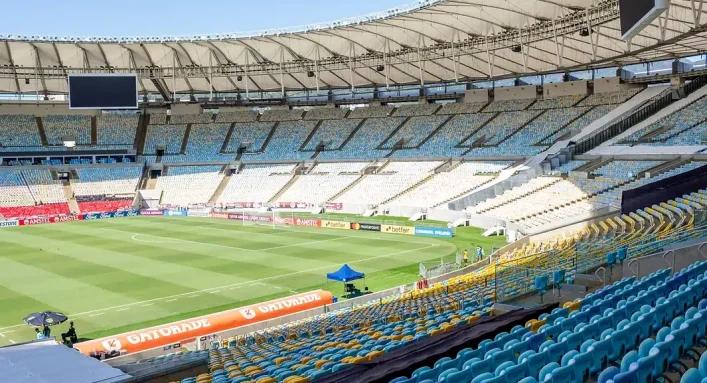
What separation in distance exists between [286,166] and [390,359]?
6178 centimetres

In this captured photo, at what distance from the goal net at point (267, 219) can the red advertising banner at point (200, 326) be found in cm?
2744

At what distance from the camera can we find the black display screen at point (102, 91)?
53.2 meters

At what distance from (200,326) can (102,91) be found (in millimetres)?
39684

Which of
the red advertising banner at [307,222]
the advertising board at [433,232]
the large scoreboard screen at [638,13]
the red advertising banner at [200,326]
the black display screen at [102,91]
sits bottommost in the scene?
the red advertising banner at [200,326]

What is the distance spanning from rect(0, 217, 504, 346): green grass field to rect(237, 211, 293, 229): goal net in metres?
1.96

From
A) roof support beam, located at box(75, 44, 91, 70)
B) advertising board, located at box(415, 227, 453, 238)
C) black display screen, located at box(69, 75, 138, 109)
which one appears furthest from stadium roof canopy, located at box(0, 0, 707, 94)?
advertising board, located at box(415, 227, 453, 238)

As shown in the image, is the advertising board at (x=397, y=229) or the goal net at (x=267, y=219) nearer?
the advertising board at (x=397, y=229)

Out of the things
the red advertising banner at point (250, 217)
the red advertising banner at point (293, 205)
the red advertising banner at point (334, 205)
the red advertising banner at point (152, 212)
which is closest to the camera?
the red advertising banner at point (250, 217)

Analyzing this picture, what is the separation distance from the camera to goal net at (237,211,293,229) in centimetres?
5172

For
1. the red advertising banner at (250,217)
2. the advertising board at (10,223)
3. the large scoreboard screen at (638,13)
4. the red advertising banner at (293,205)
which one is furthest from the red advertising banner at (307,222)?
the large scoreboard screen at (638,13)

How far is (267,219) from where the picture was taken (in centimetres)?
5325

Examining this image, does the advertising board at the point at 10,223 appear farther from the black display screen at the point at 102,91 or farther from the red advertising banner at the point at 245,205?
the red advertising banner at the point at 245,205

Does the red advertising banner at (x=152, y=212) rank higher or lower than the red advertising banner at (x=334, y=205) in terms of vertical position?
higher

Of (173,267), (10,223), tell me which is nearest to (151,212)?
(10,223)
